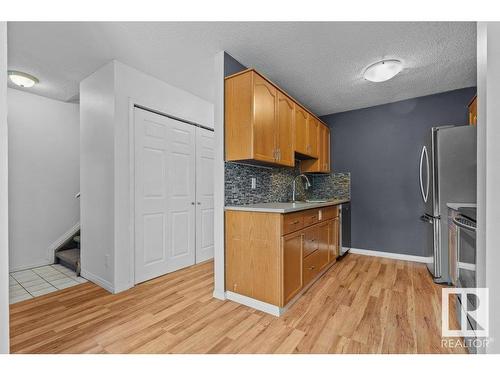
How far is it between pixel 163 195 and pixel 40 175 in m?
1.98

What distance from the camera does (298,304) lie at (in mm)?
2084

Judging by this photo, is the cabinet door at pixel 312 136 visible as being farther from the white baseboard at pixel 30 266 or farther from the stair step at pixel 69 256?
the white baseboard at pixel 30 266

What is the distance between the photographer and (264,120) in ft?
7.34

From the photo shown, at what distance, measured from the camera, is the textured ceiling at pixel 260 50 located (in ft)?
6.22

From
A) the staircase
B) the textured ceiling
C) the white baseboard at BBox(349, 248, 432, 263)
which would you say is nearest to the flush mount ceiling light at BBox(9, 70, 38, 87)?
the textured ceiling

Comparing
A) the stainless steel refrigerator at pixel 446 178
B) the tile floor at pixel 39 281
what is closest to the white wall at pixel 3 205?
the tile floor at pixel 39 281

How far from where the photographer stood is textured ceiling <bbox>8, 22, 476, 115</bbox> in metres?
1.90

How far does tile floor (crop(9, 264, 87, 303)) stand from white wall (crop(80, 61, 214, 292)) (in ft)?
0.78

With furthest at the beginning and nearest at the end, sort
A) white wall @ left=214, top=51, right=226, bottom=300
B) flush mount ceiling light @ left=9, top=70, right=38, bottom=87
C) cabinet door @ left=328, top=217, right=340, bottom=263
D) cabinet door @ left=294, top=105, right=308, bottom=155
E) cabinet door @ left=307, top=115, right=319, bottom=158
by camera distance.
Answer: cabinet door @ left=307, top=115, right=319, bottom=158, cabinet door @ left=328, top=217, right=340, bottom=263, cabinet door @ left=294, top=105, right=308, bottom=155, flush mount ceiling light @ left=9, top=70, right=38, bottom=87, white wall @ left=214, top=51, right=226, bottom=300

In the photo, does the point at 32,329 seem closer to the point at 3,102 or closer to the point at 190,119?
the point at 3,102

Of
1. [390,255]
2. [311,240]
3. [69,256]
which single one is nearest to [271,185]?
[311,240]

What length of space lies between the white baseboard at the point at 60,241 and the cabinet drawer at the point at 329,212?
365cm

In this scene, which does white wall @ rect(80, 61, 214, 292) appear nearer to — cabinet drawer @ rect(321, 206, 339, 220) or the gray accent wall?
cabinet drawer @ rect(321, 206, 339, 220)

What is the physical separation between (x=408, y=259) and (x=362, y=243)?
0.63 metres
